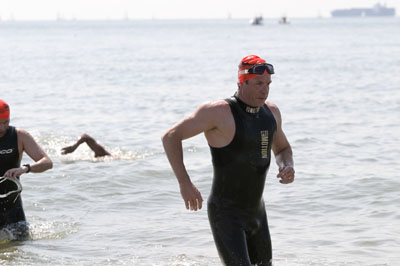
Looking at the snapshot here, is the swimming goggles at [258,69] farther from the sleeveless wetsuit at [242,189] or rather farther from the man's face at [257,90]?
the sleeveless wetsuit at [242,189]

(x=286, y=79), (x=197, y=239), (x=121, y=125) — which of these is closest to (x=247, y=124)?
(x=197, y=239)

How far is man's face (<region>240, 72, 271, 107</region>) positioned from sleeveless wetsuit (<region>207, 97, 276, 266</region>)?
8 cm

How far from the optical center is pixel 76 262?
8.45m

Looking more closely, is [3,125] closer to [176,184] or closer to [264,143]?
[264,143]

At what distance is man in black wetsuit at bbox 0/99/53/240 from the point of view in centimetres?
760

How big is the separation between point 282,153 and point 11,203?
11.1ft

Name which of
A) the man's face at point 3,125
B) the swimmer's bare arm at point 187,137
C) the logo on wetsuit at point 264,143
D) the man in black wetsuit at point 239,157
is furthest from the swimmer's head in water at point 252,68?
the man's face at point 3,125

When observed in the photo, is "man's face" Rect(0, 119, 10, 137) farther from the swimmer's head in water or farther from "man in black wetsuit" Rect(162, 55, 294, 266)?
the swimmer's head in water

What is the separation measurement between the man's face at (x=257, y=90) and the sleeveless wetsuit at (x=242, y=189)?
8 cm

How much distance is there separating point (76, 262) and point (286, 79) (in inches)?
1114

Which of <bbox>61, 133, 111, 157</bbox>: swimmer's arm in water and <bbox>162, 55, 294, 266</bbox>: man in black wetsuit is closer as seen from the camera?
<bbox>162, 55, 294, 266</bbox>: man in black wetsuit

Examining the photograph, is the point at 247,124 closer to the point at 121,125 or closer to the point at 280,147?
the point at 280,147

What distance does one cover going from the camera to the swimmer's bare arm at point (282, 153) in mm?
5980

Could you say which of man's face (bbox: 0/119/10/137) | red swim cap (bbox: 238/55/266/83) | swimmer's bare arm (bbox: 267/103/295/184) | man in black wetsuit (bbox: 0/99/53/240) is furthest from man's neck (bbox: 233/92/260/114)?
man's face (bbox: 0/119/10/137)
